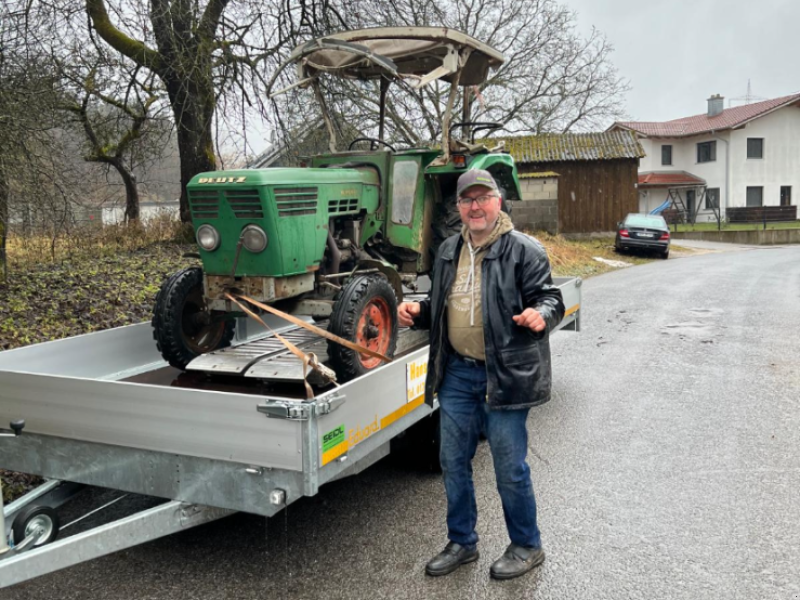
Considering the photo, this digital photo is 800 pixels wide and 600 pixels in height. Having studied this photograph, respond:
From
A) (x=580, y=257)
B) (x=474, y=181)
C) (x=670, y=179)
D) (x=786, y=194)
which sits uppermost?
(x=670, y=179)

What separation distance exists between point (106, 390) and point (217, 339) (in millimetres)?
2101

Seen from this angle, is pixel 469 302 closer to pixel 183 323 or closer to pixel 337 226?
pixel 337 226

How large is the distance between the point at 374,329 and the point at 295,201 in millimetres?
962

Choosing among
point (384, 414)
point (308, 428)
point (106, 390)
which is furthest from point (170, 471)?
point (384, 414)

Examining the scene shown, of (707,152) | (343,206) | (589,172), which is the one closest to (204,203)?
(343,206)

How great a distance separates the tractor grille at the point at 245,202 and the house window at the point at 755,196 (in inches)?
1593

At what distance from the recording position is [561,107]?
28.2 meters

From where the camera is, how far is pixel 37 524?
309cm

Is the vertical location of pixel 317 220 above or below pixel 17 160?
below

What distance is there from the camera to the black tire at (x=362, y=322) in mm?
4262

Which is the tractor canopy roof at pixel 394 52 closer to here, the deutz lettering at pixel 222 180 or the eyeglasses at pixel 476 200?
the deutz lettering at pixel 222 180

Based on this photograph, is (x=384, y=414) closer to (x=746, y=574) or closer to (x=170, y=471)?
(x=170, y=471)

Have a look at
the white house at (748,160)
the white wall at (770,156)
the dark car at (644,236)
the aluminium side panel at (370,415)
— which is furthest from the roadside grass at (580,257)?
the white wall at (770,156)

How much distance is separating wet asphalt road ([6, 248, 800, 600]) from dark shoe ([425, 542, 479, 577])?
5 centimetres
